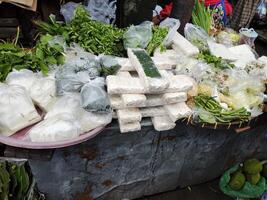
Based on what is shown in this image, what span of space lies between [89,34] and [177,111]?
136 cm

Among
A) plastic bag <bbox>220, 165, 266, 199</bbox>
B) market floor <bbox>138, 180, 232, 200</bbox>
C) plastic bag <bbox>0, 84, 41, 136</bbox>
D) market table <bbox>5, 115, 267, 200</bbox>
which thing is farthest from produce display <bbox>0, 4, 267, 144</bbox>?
market floor <bbox>138, 180, 232, 200</bbox>

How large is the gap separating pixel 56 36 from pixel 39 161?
1329mm

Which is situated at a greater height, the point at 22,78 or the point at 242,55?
the point at 242,55

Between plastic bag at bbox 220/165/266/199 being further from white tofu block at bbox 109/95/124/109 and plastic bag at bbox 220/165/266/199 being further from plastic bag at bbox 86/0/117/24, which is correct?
plastic bag at bbox 86/0/117/24

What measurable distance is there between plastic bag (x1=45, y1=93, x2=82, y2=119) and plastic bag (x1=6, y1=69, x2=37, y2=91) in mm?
292

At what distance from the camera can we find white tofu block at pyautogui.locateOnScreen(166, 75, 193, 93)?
98.4 inches

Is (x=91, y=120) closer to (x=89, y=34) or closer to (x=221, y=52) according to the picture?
(x=89, y=34)

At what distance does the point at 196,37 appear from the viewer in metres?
3.47

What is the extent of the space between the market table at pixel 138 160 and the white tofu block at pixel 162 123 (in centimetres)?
10

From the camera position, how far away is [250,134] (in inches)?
133

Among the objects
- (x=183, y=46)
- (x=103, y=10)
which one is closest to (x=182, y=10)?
(x=183, y=46)

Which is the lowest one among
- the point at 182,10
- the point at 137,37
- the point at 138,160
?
the point at 138,160

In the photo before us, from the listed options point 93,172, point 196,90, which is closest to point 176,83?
point 196,90

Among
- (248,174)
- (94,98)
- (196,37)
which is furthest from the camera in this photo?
(196,37)
